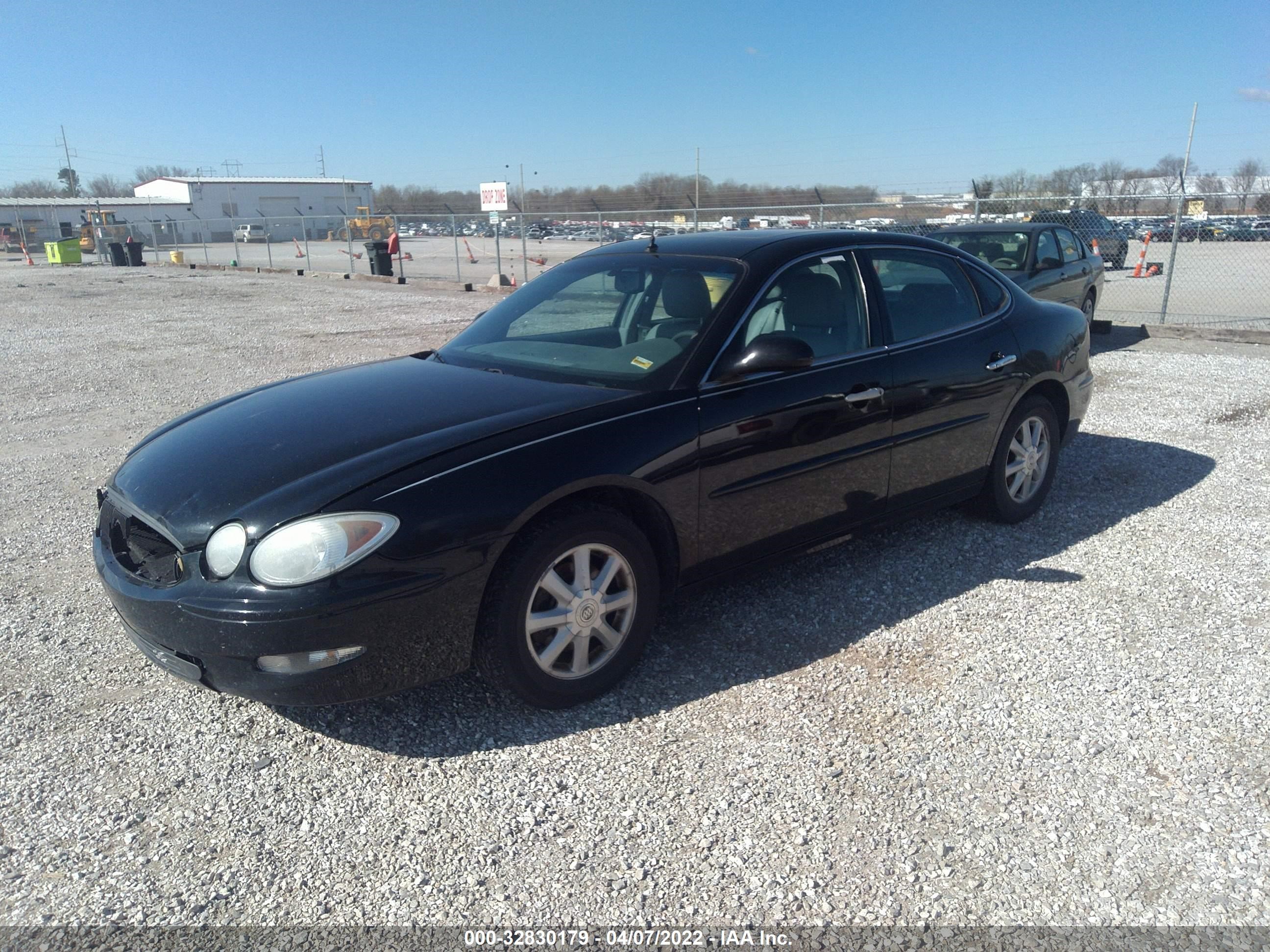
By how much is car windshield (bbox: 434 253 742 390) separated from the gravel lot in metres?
1.17

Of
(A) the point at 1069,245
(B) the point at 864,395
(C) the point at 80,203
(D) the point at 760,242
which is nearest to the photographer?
(B) the point at 864,395

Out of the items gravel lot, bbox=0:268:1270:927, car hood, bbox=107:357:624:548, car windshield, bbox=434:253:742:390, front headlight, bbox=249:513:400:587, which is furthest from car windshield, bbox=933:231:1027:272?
front headlight, bbox=249:513:400:587

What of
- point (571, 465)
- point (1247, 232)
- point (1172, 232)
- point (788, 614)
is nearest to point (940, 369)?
point (788, 614)

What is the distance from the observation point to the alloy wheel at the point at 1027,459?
508cm

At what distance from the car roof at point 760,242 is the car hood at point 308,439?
41.9 inches

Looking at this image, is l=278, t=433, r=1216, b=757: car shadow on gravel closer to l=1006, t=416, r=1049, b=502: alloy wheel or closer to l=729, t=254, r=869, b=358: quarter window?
l=1006, t=416, r=1049, b=502: alloy wheel

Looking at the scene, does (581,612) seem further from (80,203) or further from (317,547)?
(80,203)

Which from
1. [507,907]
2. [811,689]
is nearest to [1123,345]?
[811,689]

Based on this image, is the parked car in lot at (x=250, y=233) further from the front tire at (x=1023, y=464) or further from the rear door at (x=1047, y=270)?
the front tire at (x=1023, y=464)

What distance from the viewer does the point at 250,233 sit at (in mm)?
61750

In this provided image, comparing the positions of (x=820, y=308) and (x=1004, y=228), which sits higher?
(x=1004, y=228)

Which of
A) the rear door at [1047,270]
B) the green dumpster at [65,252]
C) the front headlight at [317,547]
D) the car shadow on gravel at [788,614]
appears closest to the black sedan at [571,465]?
the front headlight at [317,547]

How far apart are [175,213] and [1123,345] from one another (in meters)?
81.0

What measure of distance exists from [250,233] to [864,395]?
65496 mm
